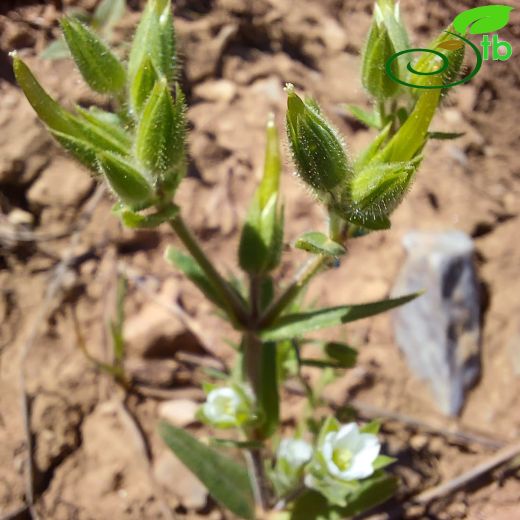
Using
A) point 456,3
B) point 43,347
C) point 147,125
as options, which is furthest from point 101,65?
point 456,3

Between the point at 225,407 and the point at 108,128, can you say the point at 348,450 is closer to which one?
the point at 225,407

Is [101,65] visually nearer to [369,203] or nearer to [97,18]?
[369,203]

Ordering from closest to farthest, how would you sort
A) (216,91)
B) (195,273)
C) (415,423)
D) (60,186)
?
(195,273) → (415,423) → (60,186) → (216,91)

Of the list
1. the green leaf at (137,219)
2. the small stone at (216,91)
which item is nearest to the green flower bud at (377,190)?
the green leaf at (137,219)

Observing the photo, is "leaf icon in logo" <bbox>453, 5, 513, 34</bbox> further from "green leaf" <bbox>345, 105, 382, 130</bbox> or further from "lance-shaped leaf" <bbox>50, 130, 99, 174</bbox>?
"lance-shaped leaf" <bbox>50, 130, 99, 174</bbox>

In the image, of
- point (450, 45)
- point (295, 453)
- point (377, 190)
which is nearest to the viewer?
point (377, 190)

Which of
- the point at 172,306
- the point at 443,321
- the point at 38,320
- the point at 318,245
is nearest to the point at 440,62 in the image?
the point at 318,245

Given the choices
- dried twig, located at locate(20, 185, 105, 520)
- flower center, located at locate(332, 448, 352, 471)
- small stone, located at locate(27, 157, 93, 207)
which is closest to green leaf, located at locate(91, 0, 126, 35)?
small stone, located at locate(27, 157, 93, 207)
